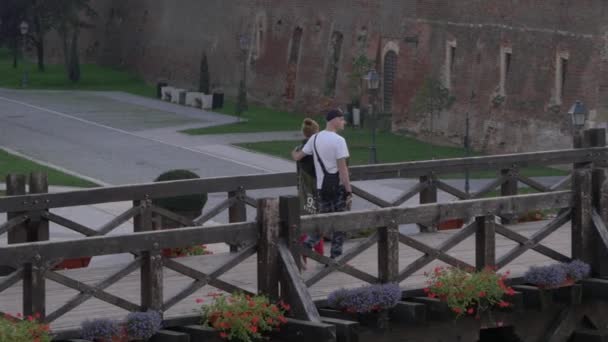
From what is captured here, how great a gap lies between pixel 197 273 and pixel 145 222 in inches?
119

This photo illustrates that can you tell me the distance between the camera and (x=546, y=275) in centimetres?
1284

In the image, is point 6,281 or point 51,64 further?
point 51,64

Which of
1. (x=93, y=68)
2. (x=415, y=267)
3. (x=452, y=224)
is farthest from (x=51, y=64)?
(x=415, y=267)

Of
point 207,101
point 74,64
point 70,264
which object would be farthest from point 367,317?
point 74,64

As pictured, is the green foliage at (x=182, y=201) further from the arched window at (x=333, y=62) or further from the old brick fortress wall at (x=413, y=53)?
the arched window at (x=333, y=62)

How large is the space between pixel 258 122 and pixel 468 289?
35278 mm

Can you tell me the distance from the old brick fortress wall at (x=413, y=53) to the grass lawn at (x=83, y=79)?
0.82m

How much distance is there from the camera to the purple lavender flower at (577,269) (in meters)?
13.0

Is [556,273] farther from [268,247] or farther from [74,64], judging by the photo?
[74,64]

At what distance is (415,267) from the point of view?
1216 cm

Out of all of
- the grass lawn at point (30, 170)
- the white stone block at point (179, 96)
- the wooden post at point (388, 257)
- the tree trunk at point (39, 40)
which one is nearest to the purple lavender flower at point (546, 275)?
the wooden post at point (388, 257)

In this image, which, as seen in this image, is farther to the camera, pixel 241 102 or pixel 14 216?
pixel 241 102

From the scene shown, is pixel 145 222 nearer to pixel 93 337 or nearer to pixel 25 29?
pixel 93 337

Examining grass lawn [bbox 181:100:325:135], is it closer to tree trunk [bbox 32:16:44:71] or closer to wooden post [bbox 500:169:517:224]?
tree trunk [bbox 32:16:44:71]
